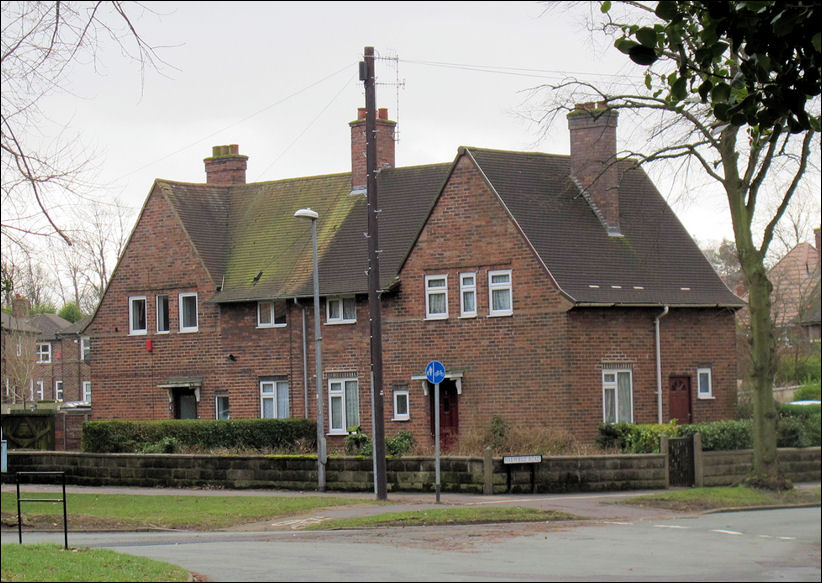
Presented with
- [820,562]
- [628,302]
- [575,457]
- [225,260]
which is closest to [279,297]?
[225,260]

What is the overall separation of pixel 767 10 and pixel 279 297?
31.7 m

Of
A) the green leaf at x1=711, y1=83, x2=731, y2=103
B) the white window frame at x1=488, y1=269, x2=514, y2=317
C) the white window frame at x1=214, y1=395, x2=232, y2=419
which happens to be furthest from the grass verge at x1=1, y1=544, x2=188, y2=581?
the white window frame at x1=214, y1=395, x2=232, y2=419

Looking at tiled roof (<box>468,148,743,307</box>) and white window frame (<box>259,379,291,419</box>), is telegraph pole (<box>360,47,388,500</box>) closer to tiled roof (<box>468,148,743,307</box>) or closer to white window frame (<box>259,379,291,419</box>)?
tiled roof (<box>468,148,743,307</box>)

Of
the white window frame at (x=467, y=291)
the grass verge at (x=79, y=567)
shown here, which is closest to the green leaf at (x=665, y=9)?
the grass verge at (x=79, y=567)

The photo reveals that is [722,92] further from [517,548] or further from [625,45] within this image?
[517,548]

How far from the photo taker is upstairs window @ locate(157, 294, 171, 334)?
43094 millimetres

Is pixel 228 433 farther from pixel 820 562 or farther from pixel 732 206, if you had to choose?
pixel 820 562

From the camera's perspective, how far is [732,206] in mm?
27766

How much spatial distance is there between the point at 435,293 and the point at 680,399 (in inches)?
315

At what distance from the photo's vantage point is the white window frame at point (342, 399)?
128 feet

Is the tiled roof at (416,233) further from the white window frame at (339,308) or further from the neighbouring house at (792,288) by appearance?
the neighbouring house at (792,288)

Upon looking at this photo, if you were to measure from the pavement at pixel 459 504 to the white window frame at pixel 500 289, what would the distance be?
850cm

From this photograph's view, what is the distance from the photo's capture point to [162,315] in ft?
142

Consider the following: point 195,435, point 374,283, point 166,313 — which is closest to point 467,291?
point 195,435
